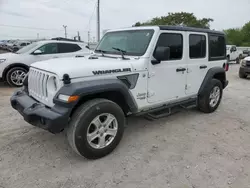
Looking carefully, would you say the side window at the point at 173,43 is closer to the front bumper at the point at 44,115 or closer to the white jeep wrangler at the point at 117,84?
the white jeep wrangler at the point at 117,84

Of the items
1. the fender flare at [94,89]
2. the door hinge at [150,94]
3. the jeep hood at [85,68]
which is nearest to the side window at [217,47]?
the door hinge at [150,94]

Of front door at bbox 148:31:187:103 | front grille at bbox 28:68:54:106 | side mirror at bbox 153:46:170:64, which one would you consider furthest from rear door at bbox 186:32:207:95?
front grille at bbox 28:68:54:106

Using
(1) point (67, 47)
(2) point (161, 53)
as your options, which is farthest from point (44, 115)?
(1) point (67, 47)

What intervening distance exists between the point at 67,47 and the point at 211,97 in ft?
19.0

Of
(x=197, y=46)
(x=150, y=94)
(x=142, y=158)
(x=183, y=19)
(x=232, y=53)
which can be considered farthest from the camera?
(x=183, y=19)

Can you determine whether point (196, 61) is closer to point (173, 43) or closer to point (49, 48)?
point (173, 43)

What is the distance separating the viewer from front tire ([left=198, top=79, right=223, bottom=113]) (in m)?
4.95

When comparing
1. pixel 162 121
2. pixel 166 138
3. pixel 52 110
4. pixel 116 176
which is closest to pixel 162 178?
pixel 116 176

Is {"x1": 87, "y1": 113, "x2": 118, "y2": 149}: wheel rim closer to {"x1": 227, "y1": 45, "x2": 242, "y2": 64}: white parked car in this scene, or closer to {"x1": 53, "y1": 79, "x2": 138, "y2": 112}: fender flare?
{"x1": 53, "y1": 79, "x2": 138, "y2": 112}: fender flare

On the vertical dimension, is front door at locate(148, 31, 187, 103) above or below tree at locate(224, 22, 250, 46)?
below

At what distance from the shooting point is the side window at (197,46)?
14.6 feet

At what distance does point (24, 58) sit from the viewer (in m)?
7.93

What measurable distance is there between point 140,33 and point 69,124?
202cm

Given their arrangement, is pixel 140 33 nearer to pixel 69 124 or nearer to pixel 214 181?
pixel 69 124
